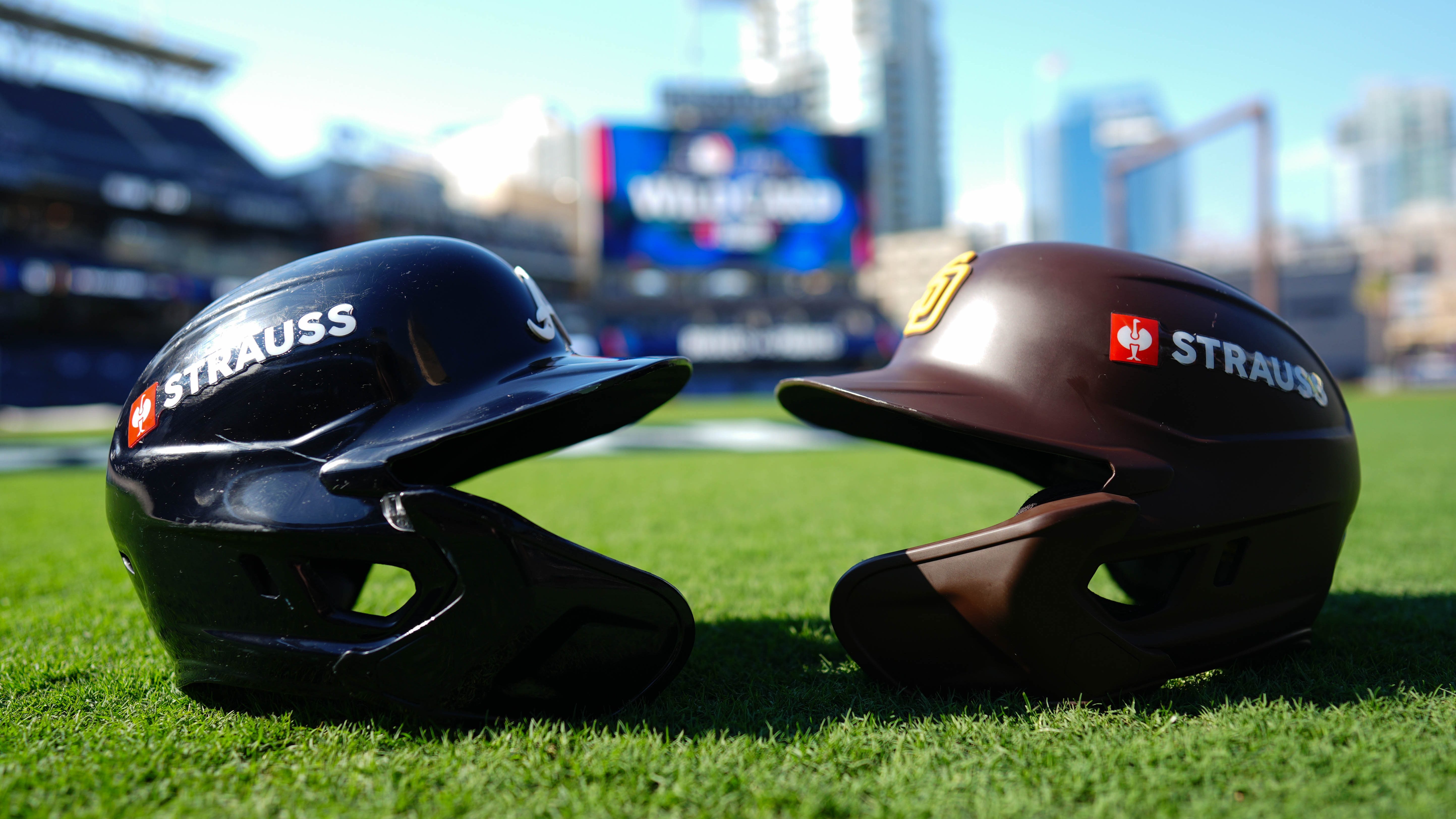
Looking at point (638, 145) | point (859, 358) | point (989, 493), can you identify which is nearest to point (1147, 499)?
point (989, 493)

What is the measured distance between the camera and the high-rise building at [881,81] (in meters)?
72.2

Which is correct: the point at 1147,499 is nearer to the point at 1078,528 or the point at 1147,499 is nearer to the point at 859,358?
the point at 1078,528

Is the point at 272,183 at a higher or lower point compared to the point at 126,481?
higher

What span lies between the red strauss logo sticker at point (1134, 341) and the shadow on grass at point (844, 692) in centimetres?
64

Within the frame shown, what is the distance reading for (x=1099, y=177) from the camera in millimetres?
99688

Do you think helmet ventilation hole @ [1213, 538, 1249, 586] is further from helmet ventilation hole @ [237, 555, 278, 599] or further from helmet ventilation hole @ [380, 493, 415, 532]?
helmet ventilation hole @ [237, 555, 278, 599]

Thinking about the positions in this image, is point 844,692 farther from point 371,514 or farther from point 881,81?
point 881,81

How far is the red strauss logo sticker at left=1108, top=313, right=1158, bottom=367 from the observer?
1.53m

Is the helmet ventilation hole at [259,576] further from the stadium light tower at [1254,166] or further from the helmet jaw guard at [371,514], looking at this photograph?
the stadium light tower at [1254,166]

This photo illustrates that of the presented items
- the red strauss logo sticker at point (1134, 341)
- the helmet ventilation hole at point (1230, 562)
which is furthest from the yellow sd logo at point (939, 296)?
the helmet ventilation hole at point (1230, 562)

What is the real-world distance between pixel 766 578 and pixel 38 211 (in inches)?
1154

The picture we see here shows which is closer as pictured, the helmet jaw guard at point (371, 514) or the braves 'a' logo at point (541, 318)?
the helmet jaw guard at point (371, 514)

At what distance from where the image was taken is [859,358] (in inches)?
1221

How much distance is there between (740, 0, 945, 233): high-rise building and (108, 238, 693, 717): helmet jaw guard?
73195mm
